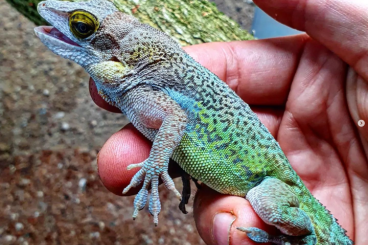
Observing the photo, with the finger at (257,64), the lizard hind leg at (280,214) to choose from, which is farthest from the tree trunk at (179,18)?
the lizard hind leg at (280,214)

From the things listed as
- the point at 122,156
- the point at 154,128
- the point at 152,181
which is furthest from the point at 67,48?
the point at 152,181

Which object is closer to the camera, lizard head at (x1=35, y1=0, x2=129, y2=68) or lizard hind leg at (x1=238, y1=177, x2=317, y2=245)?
lizard head at (x1=35, y1=0, x2=129, y2=68)

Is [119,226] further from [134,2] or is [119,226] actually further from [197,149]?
[134,2]

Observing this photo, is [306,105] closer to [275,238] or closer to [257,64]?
[257,64]

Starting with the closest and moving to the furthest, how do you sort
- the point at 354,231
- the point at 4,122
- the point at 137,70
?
1. the point at 137,70
2. the point at 354,231
3. the point at 4,122

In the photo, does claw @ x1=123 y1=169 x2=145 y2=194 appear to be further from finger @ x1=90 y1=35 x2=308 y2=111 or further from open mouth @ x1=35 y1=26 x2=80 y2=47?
finger @ x1=90 y1=35 x2=308 y2=111

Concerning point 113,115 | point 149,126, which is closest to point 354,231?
point 149,126

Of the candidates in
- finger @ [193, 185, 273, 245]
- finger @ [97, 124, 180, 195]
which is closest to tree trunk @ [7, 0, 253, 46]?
finger @ [97, 124, 180, 195]
